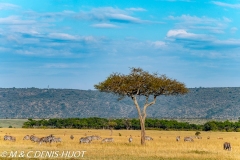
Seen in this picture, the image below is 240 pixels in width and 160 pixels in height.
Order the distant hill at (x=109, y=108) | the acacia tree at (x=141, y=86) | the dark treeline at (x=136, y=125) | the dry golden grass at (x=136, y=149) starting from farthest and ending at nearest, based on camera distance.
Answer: the distant hill at (x=109, y=108), the dark treeline at (x=136, y=125), the acacia tree at (x=141, y=86), the dry golden grass at (x=136, y=149)

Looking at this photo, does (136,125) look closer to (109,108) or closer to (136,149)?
(136,149)

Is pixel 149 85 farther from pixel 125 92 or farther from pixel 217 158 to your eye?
pixel 217 158

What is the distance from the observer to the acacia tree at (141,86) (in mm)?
42562

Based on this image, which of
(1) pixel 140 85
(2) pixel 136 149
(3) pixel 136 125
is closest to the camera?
(2) pixel 136 149

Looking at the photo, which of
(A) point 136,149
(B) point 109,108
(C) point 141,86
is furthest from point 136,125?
(B) point 109,108

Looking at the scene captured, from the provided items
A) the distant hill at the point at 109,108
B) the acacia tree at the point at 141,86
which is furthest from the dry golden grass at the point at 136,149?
the distant hill at the point at 109,108

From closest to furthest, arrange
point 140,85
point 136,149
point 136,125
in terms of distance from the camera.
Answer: point 136,149 < point 140,85 < point 136,125

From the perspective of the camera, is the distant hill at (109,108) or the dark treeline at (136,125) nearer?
the dark treeline at (136,125)

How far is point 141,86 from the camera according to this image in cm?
4331

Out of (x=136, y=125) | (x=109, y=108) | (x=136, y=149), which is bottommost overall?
(x=136, y=149)

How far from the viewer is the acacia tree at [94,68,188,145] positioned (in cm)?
4256

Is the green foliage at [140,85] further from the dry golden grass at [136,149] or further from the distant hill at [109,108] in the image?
the distant hill at [109,108]

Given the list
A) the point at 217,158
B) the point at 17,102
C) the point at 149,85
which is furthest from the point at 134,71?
the point at 17,102

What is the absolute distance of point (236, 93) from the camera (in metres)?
189
